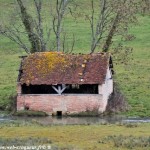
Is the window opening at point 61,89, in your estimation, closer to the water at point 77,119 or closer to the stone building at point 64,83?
the stone building at point 64,83

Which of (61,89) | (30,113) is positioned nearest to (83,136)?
(30,113)

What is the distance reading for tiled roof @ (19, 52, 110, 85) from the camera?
157ft

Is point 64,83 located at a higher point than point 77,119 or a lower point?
higher

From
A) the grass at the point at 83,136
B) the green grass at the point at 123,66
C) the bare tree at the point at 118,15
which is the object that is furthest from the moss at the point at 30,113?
the grass at the point at 83,136

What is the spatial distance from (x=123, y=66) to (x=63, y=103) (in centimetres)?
1959

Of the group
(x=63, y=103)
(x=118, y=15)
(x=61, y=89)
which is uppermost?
(x=118, y=15)

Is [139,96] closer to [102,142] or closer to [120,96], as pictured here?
[120,96]

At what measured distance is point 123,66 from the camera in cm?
6544

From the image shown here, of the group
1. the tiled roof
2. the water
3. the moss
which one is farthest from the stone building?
the water

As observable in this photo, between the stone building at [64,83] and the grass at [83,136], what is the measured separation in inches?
383

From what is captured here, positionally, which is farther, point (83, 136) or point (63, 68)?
point (63, 68)

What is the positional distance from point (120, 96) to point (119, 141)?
68.5 feet

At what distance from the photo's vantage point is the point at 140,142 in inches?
1097

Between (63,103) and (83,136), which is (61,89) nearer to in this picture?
(63,103)
